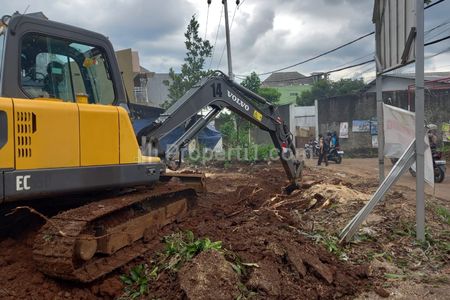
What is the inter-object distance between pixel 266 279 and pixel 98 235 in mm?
1690

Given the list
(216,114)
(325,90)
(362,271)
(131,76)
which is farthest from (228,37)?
(325,90)

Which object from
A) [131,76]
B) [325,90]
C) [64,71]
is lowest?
[64,71]

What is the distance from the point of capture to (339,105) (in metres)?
30.9

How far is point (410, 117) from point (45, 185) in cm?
483

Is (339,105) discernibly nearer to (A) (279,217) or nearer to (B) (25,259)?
(A) (279,217)

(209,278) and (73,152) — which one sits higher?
(73,152)

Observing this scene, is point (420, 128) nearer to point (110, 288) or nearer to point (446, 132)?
point (110, 288)

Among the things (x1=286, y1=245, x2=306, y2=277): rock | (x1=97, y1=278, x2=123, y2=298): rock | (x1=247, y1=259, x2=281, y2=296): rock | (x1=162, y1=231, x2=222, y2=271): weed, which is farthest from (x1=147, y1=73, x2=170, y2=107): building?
(x1=247, y1=259, x2=281, y2=296): rock

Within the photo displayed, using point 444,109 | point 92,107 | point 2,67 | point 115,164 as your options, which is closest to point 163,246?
point 115,164

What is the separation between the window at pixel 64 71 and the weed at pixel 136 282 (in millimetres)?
1859

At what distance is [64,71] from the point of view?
181 inches

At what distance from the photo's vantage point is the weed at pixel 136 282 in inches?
163

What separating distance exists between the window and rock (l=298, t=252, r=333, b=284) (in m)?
2.75

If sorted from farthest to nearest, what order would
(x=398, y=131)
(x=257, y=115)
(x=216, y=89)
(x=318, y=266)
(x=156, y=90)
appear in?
1. (x=156, y=90)
2. (x=257, y=115)
3. (x=216, y=89)
4. (x=398, y=131)
5. (x=318, y=266)
